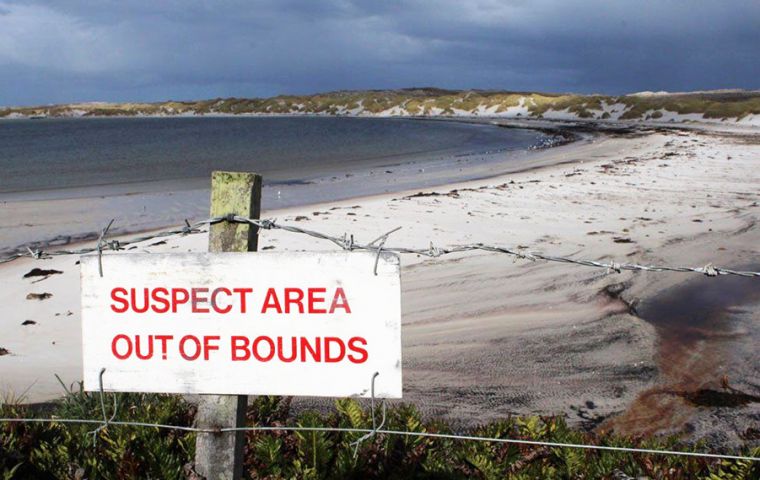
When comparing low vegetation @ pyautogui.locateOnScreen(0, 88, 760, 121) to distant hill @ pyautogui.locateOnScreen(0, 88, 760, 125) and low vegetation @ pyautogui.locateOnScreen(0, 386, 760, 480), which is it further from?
low vegetation @ pyautogui.locateOnScreen(0, 386, 760, 480)

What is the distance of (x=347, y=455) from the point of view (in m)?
3.58

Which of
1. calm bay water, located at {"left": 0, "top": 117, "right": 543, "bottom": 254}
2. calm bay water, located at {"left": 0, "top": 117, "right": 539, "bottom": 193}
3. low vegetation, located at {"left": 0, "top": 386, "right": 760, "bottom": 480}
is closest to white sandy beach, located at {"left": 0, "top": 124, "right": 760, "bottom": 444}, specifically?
low vegetation, located at {"left": 0, "top": 386, "right": 760, "bottom": 480}

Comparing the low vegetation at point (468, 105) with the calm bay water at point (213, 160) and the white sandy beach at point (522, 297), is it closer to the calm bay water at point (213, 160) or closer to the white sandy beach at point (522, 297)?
the calm bay water at point (213, 160)

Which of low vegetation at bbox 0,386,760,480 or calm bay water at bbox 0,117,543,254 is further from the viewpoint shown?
calm bay water at bbox 0,117,543,254

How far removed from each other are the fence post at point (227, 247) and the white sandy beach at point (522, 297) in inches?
88.7

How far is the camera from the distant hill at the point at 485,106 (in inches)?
2237

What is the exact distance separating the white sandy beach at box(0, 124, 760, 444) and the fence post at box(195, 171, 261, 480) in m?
2.25

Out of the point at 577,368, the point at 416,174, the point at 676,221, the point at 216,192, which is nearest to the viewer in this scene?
the point at 216,192

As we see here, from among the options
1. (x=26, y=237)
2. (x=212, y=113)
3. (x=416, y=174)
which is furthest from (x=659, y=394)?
(x=212, y=113)

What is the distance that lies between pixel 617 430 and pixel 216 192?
3.27 metres

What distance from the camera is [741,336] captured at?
6484 millimetres

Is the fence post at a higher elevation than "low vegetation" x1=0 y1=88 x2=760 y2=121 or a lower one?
lower

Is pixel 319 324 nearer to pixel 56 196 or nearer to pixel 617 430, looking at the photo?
pixel 617 430

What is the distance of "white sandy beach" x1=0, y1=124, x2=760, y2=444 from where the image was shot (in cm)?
535
